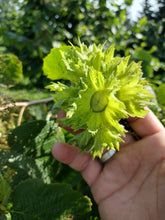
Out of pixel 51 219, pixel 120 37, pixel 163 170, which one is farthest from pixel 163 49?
pixel 51 219

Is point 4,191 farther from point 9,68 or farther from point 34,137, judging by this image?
point 9,68

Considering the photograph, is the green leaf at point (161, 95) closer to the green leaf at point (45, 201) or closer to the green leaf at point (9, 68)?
the green leaf at point (45, 201)

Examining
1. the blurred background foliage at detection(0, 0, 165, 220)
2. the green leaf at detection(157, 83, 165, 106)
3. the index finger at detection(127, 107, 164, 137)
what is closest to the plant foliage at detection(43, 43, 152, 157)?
the blurred background foliage at detection(0, 0, 165, 220)

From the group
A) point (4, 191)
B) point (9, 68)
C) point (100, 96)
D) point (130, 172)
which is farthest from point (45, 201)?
point (9, 68)

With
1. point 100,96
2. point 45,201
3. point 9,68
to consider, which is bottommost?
point 45,201

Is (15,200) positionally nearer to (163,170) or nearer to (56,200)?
(56,200)

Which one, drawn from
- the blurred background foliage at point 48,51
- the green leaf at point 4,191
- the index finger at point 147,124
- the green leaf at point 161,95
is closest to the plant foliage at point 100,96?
the blurred background foliage at point 48,51
